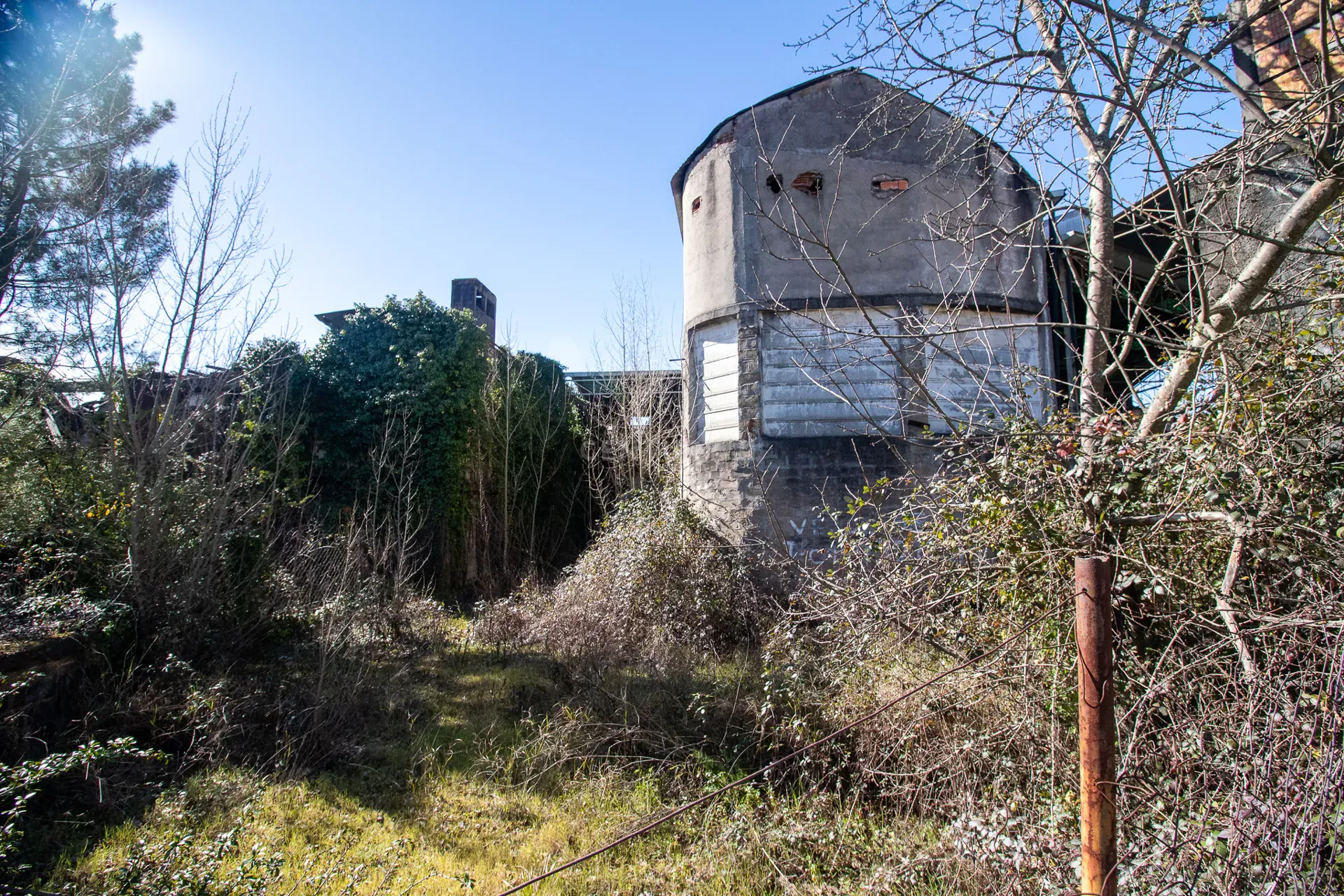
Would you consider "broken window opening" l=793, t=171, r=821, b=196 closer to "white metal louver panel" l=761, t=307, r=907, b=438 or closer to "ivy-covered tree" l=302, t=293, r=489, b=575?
"white metal louver panel" l=761, t=307, r=907, b=438

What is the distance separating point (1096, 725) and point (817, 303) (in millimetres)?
6881

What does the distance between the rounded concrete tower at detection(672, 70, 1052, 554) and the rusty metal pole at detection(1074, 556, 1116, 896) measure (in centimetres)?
595

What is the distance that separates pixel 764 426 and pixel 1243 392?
5.58m

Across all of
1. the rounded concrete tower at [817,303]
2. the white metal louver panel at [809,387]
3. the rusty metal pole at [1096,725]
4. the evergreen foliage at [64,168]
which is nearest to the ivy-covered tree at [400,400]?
the evergreen foliage at [64,168]

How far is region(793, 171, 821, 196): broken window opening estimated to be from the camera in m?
8.71

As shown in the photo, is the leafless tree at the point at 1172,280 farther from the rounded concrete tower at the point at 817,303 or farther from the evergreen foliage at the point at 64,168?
the evergreen foliage at the point at 64,168

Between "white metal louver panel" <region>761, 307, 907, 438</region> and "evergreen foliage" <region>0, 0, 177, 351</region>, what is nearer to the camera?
"evergreen foliage" <region>0, 0, 177, 351</region>

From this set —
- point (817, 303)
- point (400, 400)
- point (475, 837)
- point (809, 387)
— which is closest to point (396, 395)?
point (400, 400)

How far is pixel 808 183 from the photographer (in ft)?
28.7

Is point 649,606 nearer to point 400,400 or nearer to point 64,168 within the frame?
point 400,400

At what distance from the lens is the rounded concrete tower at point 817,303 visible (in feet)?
26.4

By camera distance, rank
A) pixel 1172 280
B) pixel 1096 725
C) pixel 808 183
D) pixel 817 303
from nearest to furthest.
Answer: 1. pixel 1096 725
2. pixel 1172 280
3. pixel 817 303
4. pixel 808 183

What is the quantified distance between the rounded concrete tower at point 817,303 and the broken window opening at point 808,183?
0.02m

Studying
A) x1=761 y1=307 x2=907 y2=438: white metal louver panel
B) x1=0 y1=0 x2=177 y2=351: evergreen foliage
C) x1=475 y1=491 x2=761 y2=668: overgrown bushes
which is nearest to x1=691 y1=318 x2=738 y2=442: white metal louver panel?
x1=761 y1=307 x2=907 y2=438: white metal louver panel
